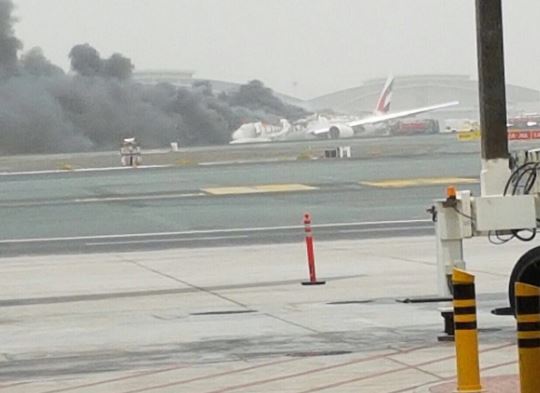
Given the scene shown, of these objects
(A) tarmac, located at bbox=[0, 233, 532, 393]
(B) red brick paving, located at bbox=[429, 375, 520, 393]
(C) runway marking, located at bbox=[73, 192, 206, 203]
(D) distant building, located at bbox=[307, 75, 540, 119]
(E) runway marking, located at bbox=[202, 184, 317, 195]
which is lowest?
(A) tarmac, located at bbox=[0, 233, 532, 393]

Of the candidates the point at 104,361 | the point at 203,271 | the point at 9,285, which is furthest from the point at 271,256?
the point at 104,361

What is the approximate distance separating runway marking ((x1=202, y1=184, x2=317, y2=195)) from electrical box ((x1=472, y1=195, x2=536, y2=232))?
38879 millimetres

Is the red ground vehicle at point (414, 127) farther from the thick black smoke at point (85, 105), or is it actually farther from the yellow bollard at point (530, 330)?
the yellow bollard at point (530, 330)

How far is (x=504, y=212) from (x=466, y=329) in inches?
161

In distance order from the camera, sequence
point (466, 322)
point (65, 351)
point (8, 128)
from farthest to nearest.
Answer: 1. point (8, 128)
2. point (65, 351)
3. point (466, 322)

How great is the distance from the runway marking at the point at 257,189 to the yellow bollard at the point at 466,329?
42.6m

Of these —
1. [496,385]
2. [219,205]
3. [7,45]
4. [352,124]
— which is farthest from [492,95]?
[352,124]

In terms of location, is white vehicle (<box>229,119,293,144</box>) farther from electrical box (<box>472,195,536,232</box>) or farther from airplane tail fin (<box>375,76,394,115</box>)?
electrical box (<box>472,195,536,232</box>)

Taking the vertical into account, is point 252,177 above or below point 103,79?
below

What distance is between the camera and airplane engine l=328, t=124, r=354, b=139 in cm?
15075

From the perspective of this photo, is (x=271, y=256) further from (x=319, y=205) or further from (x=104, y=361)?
(x=319, y=205)

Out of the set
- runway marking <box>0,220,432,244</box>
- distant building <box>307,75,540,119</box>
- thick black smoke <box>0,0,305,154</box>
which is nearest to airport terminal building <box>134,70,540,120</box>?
distant building <box>307,75,540,119</box>

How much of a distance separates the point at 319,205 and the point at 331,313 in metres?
26.7

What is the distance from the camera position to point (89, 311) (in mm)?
18750
